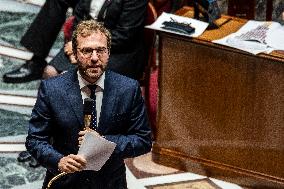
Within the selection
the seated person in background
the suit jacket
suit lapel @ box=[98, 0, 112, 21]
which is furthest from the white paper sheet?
suit lapel @ box=[98, 0, 112, 21]

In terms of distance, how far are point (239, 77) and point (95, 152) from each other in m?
2.02

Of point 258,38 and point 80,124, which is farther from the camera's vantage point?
point 258,38

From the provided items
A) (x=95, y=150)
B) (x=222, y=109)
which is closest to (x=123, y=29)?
(x=222, y=109)

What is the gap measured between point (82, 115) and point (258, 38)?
1922 millimetres

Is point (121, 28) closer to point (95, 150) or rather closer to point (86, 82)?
point (86, 82)

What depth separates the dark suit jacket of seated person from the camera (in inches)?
182

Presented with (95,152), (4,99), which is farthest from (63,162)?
(4,99)

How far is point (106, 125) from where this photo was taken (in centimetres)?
267

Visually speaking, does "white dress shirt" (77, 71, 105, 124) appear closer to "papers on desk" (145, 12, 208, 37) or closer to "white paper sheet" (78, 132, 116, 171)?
"white paper sheet" (78, 132, 116, 171)

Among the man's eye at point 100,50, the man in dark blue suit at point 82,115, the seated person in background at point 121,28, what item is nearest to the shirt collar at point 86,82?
the man in dark blue suit at point 82,115

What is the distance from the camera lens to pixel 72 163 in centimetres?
245

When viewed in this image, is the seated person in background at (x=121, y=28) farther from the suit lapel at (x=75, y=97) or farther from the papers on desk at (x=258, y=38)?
the suit lapel at (x=75, y=97)

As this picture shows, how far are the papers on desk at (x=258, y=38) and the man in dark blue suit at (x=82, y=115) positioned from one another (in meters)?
1.56

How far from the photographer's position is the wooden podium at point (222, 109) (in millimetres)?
4223
